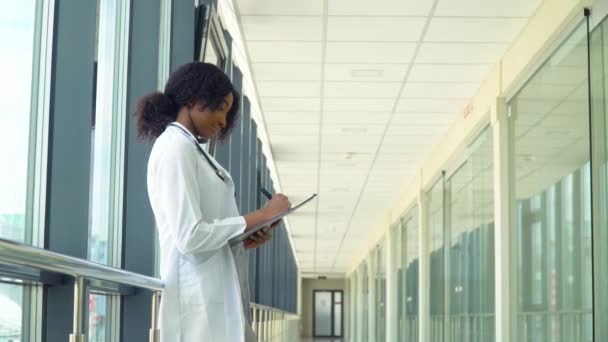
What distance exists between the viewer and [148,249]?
417 cm

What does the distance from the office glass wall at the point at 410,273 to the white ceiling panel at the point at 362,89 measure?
5149 millimetres

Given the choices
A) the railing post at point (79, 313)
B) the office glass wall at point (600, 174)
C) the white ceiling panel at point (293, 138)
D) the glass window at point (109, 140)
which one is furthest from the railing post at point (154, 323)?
the white ceiling panel at point (293, 138)

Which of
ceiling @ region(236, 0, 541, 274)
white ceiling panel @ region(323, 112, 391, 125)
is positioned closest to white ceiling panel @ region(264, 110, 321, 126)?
ceiling @ region(236, 0, 541, 274)

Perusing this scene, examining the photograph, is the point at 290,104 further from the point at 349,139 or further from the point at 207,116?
the point at 207,116

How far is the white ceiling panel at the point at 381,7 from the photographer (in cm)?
666

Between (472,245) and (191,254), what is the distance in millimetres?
7590

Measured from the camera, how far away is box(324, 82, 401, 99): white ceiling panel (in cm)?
891

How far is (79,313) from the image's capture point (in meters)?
1.92

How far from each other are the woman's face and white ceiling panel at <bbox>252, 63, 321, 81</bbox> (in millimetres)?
5706

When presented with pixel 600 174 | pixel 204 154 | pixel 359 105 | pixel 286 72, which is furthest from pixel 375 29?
pixel 204 154

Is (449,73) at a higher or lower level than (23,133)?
higher

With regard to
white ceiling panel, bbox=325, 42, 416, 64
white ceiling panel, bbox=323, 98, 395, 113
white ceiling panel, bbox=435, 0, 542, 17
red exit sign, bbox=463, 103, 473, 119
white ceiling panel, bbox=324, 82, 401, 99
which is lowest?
red exit sign, bbox=463, 103, 473, 119

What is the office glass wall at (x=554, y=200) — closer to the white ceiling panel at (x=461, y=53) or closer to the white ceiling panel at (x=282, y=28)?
the white ceiling panel at (x=461, y=53)

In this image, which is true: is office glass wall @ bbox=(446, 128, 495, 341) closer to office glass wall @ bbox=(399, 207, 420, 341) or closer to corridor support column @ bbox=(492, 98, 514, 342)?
corridor support column @ bbox=(492, 98, 514, 342)
